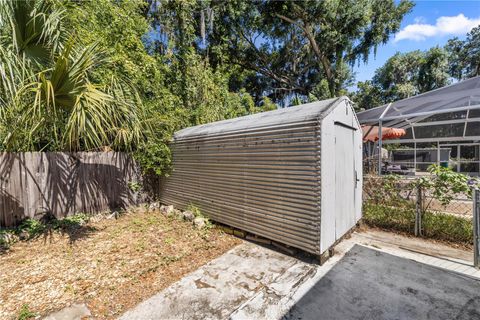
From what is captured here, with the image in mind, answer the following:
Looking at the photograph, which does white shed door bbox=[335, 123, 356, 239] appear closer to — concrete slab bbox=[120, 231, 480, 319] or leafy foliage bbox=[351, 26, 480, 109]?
concrete slab bbox=[120, 231, 480, 319]

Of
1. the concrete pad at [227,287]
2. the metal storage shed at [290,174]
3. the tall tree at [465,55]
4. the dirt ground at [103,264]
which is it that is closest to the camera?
the concrete pad at [227,287]

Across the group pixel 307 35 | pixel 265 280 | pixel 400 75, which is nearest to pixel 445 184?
pixel 265 280

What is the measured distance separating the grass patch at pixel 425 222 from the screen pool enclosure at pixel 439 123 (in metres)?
2.22

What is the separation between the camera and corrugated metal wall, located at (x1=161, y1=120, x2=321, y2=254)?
2949 millimetres

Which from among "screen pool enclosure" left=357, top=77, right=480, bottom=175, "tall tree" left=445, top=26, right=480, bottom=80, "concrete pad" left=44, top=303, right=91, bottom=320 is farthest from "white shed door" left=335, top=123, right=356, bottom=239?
"tall tree" left=445, top=26, right=480, bottom=80

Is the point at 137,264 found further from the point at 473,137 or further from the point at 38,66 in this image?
the point at 473,137

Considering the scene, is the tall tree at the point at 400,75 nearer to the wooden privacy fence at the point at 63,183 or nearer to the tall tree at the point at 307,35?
the tall tree at the point at 307,35

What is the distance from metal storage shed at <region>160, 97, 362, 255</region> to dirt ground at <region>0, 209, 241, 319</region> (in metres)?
0.78

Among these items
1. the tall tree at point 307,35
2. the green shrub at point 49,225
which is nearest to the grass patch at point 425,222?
the green shrub at point 49,225

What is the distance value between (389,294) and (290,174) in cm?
177

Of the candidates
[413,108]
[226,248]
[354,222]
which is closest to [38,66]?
[226,248]

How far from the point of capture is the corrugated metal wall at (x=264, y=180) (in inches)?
116

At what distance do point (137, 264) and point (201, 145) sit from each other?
2.55m

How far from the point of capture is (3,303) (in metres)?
2.31
